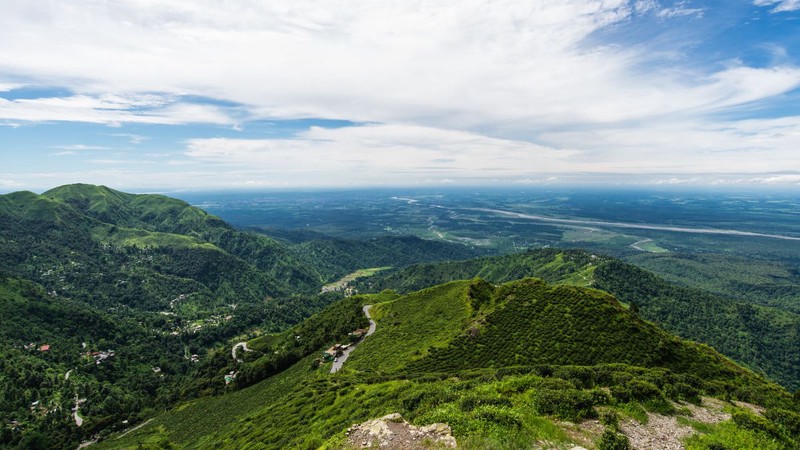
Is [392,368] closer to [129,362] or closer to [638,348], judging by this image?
[638,348]

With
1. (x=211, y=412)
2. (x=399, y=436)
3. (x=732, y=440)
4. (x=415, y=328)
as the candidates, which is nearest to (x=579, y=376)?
(x=732, y=440)

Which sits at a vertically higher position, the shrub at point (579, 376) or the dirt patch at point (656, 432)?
the dirt patch at point (656, 432)

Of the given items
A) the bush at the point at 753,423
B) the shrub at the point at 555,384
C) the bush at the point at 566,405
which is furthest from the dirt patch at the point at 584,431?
the bush at the point at 753,423

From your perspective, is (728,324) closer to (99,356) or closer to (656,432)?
(656,432)

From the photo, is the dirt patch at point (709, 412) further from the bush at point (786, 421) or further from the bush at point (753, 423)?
the bush at point (786, 421)

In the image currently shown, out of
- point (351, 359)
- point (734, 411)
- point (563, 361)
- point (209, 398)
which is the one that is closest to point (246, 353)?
point (209, 398)

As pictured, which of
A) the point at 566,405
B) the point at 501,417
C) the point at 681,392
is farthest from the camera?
the point at 681,392

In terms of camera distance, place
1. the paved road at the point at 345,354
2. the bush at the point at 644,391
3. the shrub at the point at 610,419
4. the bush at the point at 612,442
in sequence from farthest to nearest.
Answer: the paved road at the point at 345,354 < the bush at the point at 644,391 < the shrub at the point at 610,419 < the bush at the point at 612,442
